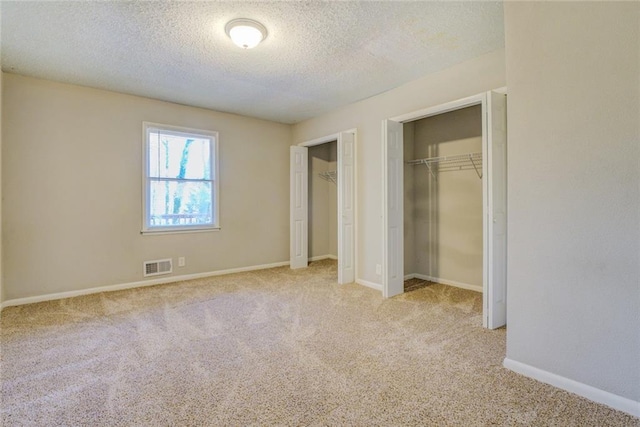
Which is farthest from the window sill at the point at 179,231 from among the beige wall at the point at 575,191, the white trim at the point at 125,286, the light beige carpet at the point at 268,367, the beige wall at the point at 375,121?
the beige wall at the point at 575,191

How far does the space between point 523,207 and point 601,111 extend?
0.65 meters

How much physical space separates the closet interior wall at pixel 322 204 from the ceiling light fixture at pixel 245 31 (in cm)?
363

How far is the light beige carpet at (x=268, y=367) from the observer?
5.52ft

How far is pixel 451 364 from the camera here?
218cm

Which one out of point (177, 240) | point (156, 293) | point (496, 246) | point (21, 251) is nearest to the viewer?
point (496, 246)

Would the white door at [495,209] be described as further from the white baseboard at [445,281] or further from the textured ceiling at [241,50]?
the white baseboard at [445,281]

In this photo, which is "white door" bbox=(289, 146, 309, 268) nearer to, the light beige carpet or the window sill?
the window sill

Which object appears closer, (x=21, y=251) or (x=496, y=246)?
(x=496, y=246)

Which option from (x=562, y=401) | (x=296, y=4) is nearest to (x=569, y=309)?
(x=562, y=401)

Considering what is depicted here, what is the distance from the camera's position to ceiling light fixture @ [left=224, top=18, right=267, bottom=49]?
7.91ft

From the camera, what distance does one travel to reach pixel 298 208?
17.9 feet

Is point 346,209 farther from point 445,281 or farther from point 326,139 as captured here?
point 445,281

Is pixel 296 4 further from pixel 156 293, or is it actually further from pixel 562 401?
pixel 156 293

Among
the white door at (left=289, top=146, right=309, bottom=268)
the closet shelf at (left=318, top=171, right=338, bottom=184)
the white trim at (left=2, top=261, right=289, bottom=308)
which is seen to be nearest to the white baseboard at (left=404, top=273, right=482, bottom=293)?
the white door at (left=289, top=146, right=309, bottom=268)
